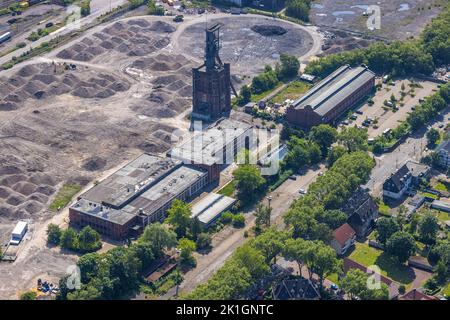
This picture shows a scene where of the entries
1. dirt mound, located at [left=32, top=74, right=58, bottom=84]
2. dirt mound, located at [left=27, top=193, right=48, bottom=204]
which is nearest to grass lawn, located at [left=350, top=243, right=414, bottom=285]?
dirt mound, located at [left=27, top=193, right=48, bottom=204]

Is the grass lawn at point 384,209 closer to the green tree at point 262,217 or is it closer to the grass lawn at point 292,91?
the green tree at point 262,217

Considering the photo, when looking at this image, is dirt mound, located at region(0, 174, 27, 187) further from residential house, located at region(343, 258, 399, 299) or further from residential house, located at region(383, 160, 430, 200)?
residential house, located at region(383, 160, 430, 200)

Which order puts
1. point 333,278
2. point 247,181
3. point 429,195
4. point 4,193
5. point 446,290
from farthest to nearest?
point 429,195 → point 4,193 → point 247,181 → point 333,278 → point 446,290

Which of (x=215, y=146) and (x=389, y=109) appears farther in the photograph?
(x=389, y=109)

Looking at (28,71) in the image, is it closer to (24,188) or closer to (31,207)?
(24,188)

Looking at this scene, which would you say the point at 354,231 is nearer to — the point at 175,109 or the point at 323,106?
the point at 323,106

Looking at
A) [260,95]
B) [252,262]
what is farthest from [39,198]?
[260,95]
